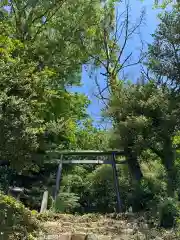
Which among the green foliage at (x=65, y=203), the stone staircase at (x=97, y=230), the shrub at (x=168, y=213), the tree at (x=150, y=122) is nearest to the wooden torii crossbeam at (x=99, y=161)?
the green foliage at (x=65, y=203)

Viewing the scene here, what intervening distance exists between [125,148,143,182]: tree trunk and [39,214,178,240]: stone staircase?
319 centimetres

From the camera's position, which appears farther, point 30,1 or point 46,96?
point 30,1

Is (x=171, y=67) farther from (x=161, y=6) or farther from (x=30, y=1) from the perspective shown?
(x=30, y=1)

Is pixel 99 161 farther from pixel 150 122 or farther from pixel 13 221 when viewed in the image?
pixel 13 221

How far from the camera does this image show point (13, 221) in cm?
555

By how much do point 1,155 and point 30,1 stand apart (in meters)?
7.39

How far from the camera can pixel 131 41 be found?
2098 cm

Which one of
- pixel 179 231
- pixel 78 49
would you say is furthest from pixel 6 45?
pixel 78 49

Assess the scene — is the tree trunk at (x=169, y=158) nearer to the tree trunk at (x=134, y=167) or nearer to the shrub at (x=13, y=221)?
the tree trunk at (x=134, y=167)

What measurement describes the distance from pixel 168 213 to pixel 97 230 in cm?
152

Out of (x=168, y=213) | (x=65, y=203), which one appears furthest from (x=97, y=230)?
(x=65, y=203)

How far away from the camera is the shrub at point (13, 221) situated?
5.37 meters

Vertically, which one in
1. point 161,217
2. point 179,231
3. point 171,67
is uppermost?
point 171,67

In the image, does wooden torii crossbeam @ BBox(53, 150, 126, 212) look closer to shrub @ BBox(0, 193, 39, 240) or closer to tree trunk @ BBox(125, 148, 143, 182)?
tree trunk @ BBox(125, 148, 143, 182)
